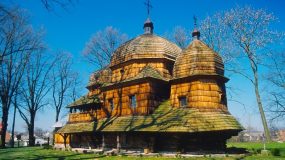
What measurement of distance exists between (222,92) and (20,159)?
49.2 feet

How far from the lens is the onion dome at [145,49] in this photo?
82.4ft

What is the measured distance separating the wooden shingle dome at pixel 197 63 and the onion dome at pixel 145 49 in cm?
310

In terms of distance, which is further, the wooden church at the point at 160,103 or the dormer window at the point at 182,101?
the dormer window at the point at 182,101

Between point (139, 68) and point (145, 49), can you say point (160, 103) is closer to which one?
point (139, 68)

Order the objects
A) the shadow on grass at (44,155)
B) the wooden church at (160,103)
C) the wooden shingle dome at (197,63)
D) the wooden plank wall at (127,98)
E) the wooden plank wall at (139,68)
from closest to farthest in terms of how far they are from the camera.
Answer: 1. the shadow on grass at (44,155)
2. the wooden church at (160,103)
3. the wooden shingle dome at (197,63)
4. the wooden plank wall at (127,98)
5. the wooden plank wall at (139,68)

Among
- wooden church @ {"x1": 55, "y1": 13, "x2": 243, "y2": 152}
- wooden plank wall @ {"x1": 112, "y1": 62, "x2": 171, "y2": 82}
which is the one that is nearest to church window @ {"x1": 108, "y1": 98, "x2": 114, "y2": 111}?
wooden church @ {"x1": 55, "y1": 13, "x2": 243, "y2": 152}

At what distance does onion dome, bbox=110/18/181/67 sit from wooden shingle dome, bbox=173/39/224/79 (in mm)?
3098

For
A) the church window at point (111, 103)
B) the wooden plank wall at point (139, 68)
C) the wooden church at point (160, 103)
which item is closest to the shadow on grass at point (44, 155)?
the wooden church at point (160, 103)

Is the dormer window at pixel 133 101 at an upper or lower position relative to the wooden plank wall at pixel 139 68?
lower

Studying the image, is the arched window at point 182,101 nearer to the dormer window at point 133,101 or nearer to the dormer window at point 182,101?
the dormer window at point 182,101

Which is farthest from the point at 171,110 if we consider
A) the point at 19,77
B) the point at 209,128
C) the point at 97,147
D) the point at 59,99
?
the point at 59,99

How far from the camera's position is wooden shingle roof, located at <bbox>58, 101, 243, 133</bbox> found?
18453 millimetres

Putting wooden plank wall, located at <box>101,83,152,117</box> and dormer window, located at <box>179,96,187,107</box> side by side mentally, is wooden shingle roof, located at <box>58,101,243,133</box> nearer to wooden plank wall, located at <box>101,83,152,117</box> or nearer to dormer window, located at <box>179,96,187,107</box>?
dormer window, located at <box>179,96,187,107</box>

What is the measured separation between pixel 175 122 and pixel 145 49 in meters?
8.60
